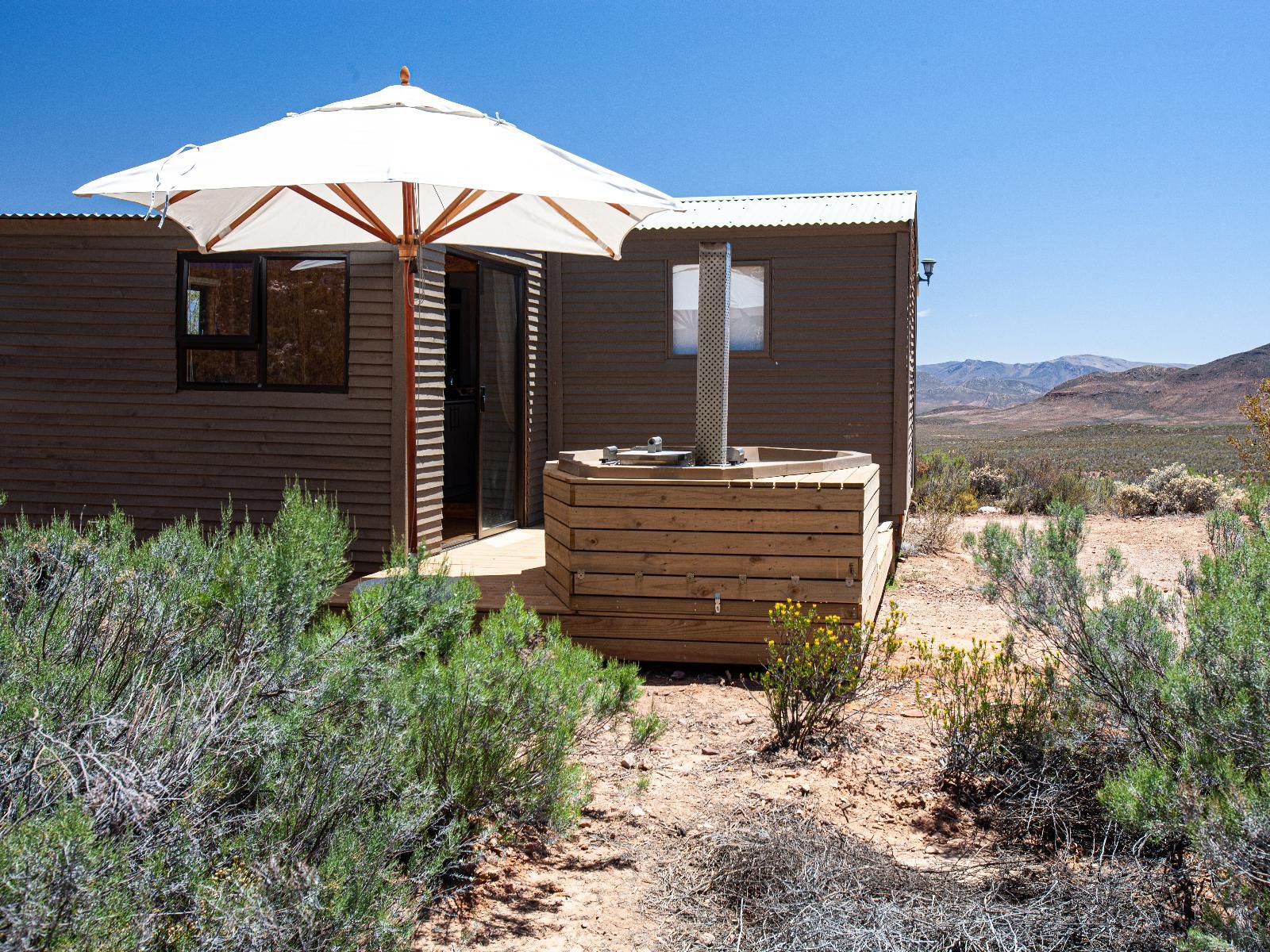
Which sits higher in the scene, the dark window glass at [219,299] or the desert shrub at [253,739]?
the dark window glass at [219,299]

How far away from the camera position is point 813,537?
17.2ft

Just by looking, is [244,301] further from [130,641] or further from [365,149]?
[130,641]

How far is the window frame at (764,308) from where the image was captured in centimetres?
982

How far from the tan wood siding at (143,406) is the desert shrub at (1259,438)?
11.0m

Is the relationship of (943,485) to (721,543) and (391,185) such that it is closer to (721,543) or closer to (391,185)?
(721,543)

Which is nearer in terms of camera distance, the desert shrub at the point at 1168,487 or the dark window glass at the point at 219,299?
the dark window glass at the point at 219,299

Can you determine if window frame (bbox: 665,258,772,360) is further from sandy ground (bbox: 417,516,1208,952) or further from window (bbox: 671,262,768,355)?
sandy ground (bbox: 417,516,1208,952)

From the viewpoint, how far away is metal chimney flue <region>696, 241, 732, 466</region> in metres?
5.41

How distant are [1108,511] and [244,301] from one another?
12098 millimetres

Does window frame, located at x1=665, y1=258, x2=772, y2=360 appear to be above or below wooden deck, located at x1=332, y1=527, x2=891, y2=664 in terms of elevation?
above

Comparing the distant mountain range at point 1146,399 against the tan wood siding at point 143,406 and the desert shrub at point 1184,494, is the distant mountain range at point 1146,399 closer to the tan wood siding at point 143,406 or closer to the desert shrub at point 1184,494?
the desert shrub at point 1184,494

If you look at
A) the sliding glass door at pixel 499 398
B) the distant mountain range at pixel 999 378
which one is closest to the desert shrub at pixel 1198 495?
the sliding glass door at pixel 499 398

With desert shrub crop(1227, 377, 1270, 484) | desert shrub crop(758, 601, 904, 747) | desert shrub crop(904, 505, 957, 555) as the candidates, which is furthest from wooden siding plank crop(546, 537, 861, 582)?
desert shrub crop(1227, 377, 1270, 484)

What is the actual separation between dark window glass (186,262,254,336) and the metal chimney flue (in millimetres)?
4051
